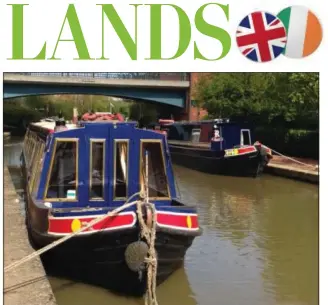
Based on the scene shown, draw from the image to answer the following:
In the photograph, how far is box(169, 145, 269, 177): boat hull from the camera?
50.3 ft

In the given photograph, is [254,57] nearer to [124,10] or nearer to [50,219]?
[124,10]

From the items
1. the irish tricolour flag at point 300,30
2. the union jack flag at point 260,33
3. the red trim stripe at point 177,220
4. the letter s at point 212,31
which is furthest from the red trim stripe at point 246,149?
the letter s at point 212,31

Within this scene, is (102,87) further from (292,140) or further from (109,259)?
(292,140)

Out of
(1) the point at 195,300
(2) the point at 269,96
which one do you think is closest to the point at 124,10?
(1) the point at 195,300

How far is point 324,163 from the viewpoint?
4.04m

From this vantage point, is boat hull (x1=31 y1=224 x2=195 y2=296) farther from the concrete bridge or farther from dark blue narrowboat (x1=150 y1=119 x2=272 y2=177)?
dark blue narrowboat (x1=150 y1=119 x2=272 y2=177)

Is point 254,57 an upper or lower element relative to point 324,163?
upper

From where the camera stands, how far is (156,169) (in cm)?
646

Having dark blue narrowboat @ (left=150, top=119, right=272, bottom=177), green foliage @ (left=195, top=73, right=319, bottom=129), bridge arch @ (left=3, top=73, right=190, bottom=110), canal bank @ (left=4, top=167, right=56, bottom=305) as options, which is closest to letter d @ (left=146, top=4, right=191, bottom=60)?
canal bank @ (left=4, top=167, right=56, bottom=305)

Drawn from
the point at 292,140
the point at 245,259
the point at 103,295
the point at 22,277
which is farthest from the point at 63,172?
the point at 292,140

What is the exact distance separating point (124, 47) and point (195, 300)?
315cm

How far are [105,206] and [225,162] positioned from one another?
10.1 m

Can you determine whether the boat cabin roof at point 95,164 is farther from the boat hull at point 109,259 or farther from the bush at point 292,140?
the bush at point 292,140

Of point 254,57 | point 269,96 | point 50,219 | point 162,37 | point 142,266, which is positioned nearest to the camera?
point 162,37
